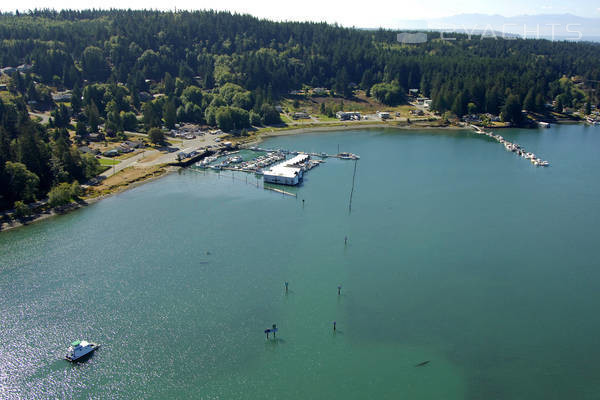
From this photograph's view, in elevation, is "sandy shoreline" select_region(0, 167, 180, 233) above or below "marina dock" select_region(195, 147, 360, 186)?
below

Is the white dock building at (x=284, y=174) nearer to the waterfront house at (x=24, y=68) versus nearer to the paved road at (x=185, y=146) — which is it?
the paved road at (x=185, y=146)

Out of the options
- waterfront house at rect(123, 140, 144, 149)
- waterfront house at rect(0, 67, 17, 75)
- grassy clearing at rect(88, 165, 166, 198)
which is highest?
waterfront house at rect(0, 67, 17, 75)

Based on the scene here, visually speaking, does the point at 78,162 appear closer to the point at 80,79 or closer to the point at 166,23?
the point at 80,79

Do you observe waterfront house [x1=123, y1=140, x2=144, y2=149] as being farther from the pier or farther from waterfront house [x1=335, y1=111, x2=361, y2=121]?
the pier

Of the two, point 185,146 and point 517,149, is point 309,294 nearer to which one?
point 185,146

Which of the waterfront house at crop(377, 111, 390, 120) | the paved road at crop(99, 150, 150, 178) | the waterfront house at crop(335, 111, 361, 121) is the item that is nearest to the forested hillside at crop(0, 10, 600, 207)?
the paved road at crop(99, 150, 150, 178)

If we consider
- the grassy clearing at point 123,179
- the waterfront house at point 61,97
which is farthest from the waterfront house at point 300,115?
the waterfront house at point 61,97
